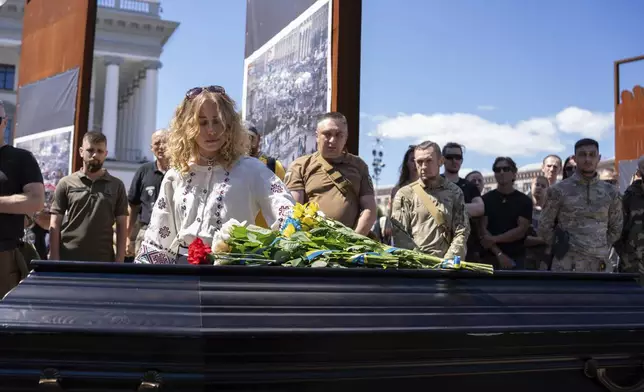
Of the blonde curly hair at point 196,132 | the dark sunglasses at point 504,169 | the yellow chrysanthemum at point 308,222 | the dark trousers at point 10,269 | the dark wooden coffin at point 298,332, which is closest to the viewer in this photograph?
the dark wooden coffin at point 298,332

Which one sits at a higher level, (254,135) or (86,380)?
(254,135)

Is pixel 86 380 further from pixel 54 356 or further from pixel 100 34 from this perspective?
pixel 100 34

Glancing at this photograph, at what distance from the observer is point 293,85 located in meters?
4.85

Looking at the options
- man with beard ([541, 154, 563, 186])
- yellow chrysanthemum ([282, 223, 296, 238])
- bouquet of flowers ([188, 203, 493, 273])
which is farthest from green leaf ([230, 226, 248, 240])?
man with beard ([541, 154, 563, 186])

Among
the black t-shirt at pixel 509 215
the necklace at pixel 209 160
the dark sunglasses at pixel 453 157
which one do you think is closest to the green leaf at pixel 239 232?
the necklace at pixel 209 160

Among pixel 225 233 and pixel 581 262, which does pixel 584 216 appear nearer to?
pixel 581 262

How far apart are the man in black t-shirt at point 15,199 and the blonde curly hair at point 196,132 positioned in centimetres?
149

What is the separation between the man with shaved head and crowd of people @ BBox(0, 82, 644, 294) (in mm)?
14

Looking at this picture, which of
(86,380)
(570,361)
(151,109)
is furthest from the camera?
(151,109)

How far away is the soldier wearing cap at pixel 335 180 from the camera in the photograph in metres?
4.24

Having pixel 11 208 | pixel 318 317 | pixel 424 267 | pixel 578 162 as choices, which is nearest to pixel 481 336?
pixel 424 267

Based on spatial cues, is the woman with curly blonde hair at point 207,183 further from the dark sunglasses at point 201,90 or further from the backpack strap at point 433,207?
the backpack strap at point 433,207

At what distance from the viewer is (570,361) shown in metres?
2.02

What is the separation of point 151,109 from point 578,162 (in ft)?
143
